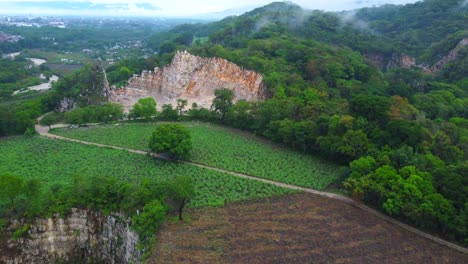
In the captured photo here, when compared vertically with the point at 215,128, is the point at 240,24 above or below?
above

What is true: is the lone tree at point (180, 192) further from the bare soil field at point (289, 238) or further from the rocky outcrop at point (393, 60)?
the rocky outcrop at point (393, 60)

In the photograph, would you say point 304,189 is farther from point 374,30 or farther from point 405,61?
point 374,30

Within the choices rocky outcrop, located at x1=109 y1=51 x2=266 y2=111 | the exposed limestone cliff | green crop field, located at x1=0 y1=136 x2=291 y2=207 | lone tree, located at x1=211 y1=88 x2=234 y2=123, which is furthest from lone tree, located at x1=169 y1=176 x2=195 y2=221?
the exposed limestone cliff

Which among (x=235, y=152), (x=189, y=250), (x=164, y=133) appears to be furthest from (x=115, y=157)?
(x=189, y=250)

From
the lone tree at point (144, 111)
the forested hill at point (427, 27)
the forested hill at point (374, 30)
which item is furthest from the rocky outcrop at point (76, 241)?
the forested hill at point (427, 27)

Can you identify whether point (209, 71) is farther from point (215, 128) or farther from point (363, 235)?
point (363, 235)

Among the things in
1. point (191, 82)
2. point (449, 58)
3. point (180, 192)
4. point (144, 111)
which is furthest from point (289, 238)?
point (449, 58)
